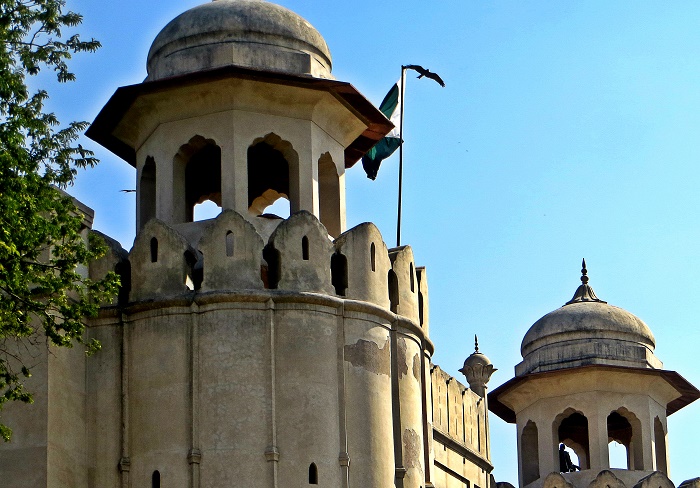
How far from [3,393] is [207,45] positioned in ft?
19.1

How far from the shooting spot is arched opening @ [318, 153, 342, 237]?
30891 mm

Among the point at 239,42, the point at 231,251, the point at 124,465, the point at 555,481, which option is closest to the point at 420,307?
the point at 231,251

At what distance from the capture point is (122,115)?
30547 millimetres

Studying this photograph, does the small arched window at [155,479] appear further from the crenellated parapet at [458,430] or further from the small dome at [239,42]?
the small dome at [239,42]

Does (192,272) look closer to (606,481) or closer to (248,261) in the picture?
(248,261)

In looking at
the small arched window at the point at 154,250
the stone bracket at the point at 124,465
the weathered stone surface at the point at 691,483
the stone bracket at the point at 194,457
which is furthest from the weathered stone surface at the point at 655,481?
the stone bracket at the point at 124,465

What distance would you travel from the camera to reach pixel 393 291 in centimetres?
3000

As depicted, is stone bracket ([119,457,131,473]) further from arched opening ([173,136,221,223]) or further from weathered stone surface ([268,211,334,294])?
arched opening ([173,136,221,223])

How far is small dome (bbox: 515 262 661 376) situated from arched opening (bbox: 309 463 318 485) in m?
12.4

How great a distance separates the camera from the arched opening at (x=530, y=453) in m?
40.4

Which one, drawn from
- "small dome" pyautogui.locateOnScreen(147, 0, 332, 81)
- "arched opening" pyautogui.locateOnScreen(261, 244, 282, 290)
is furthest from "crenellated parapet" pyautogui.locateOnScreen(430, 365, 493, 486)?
"small dome" pyautogui.locateOnScreen(147, 0, 332, 81)

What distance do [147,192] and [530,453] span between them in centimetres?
1201

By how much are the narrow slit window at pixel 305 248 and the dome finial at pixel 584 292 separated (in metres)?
12.6

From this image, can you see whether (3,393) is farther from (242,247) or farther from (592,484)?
(592,484)
